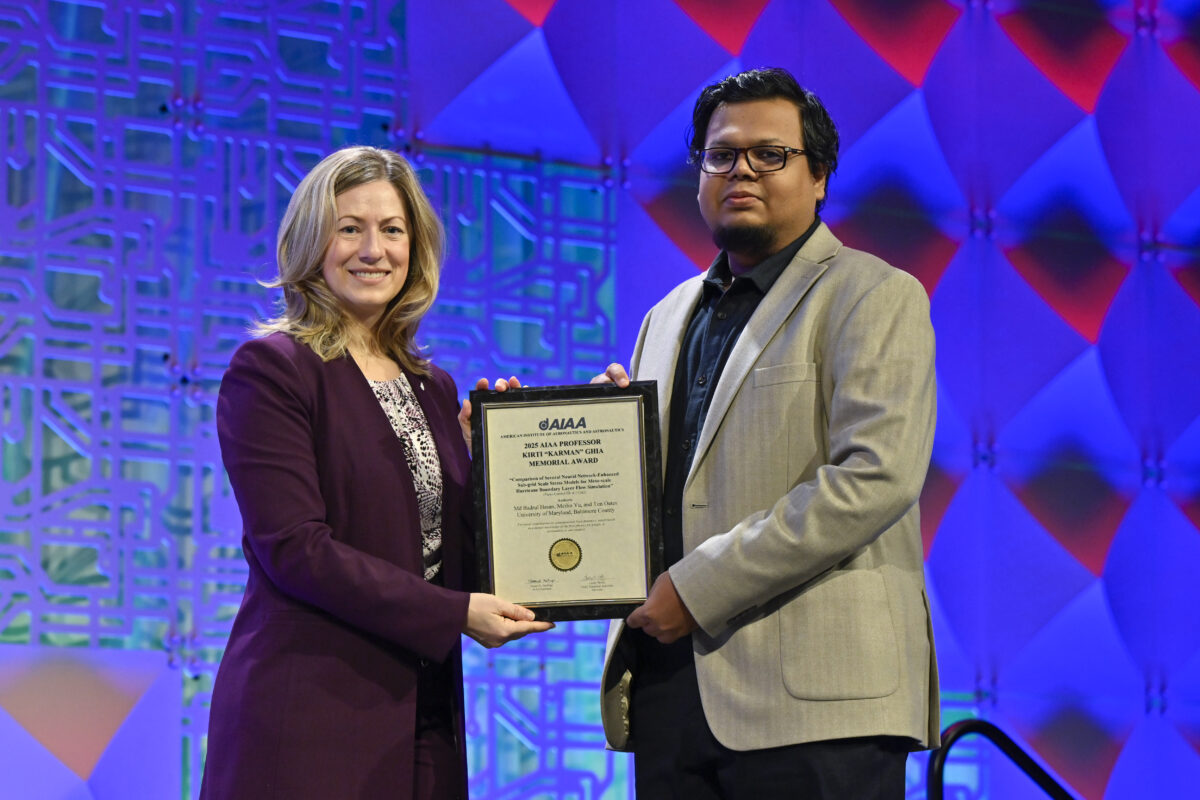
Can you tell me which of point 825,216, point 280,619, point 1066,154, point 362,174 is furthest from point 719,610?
point 1066,154

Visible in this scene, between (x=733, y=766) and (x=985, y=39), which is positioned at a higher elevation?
(x=985, y=39)

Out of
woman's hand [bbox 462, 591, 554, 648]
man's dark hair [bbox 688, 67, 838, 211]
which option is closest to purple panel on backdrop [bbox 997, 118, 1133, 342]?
man's dark hair [bbox 688, 67, 838, 211]

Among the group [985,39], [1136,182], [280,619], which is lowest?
[280,619]

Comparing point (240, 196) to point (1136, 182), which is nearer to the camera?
point (240, 196)

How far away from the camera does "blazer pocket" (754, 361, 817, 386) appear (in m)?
2.44

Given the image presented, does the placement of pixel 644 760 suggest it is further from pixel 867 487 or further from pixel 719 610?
pixel 867 487

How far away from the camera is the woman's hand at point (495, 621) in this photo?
7.71ft

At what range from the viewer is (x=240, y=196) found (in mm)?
3766

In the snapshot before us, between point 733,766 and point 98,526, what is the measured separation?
2052 mm

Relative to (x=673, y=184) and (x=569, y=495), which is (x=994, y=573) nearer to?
(x=673, y=184)

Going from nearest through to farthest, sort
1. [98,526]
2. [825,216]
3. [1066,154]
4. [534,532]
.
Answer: [534,532]
[98,526]
[825,216]
[1066,154]

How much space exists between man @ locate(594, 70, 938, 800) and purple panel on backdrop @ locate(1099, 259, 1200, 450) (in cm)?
260

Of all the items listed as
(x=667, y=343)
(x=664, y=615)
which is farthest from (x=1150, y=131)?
(x=664, y=615)

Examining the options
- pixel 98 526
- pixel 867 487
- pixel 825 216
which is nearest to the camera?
pixel 867 487
